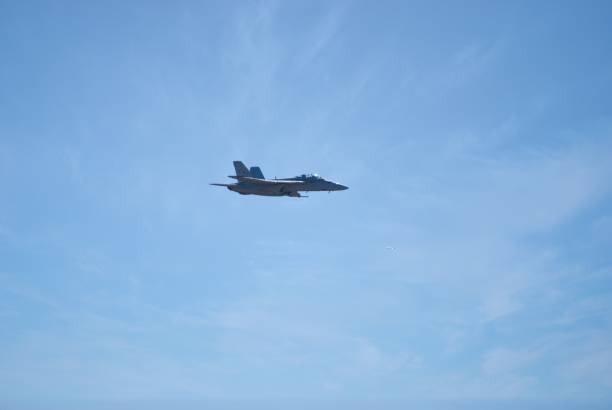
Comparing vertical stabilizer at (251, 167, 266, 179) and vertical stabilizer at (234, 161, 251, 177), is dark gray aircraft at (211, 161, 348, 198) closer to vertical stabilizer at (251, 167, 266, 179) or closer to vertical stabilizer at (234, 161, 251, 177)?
vertical stabilizer at (234, 161, 251, 177)

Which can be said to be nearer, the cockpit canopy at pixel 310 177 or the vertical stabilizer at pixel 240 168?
the cockpit canopy at pixel 310 177

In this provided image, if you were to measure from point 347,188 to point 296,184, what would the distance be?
11.0 m

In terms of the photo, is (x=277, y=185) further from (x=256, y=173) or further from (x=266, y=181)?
(x=256, y=173)

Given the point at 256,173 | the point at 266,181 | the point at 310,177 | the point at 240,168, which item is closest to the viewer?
the point at 266,181

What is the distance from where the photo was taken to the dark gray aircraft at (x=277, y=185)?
94.6 metres

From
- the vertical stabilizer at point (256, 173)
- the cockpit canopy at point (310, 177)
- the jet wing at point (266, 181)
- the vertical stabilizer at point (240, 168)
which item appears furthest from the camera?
the vertical stabilizer at point (256, 173)

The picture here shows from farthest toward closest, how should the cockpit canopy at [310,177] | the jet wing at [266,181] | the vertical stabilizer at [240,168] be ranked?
the vertical stabilizer at [240,168], the cockpit canopy at [310,177], the jet wing at [266,181]

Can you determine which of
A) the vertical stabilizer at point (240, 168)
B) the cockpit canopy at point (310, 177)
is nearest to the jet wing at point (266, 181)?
the cockpit canopy at point (310, 177)

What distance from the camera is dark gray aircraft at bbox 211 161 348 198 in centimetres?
9462

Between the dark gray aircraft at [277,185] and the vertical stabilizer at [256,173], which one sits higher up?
the vertical stabilizer at [256,173]

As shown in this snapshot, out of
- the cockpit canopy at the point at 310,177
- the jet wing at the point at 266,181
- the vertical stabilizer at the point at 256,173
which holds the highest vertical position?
the vertical stabilizer at the point at 256,173

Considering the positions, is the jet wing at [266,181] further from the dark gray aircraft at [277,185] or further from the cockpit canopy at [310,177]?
the cockpit canopy at [310,177]

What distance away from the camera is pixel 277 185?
9550cm

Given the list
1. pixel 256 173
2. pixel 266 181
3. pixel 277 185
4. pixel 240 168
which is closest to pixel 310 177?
pixel 277 185
